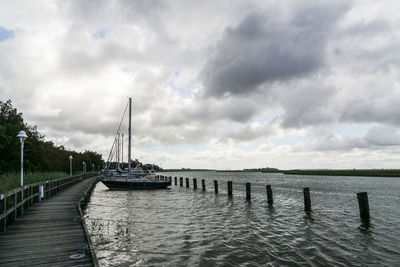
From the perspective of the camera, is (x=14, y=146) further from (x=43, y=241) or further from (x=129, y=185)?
(x=43, y=241)

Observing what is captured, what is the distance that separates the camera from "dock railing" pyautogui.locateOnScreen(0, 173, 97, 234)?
28.7ft

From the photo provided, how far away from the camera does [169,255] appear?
933 cm

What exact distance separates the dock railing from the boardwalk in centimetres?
36

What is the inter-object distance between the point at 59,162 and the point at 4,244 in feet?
220

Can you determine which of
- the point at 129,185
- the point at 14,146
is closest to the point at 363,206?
the point at 129,185

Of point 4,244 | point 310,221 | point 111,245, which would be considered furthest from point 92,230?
point 310,221

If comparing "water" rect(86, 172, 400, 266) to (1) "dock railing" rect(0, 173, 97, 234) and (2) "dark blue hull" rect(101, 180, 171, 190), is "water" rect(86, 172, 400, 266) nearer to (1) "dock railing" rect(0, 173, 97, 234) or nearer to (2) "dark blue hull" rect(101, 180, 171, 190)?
(1) "dock railing" rect(0, 173, 97, 234)

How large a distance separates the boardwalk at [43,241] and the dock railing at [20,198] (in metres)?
0.36

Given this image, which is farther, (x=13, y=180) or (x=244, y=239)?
(x=13, y=180)

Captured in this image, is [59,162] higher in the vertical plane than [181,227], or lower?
higher

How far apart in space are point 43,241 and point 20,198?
14.8 ft

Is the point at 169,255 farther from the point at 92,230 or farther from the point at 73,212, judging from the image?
the point at 73,212

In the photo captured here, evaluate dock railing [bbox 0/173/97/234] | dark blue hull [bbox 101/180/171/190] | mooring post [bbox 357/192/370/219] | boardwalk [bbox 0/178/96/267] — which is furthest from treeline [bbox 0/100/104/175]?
mooring post [bbox 357/192/370/219]

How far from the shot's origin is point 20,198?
1146 centimetres
